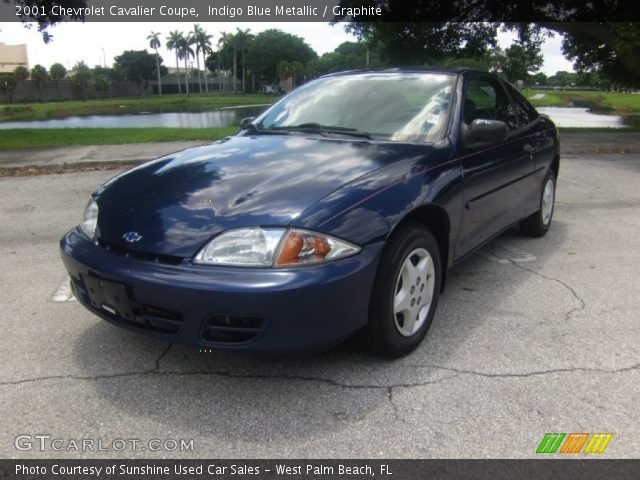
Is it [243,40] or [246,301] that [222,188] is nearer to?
[246,301]

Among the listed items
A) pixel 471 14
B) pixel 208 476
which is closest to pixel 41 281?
pixel 208 476

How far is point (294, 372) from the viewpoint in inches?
106

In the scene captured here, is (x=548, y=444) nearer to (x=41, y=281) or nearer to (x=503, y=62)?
(x=41, y=281)

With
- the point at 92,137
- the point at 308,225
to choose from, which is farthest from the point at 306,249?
the point at 92,137

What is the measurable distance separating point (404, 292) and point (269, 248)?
800 millimetres

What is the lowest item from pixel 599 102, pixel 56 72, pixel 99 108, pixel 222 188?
pixel 222 188

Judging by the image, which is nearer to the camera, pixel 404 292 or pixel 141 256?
pixel 141 256

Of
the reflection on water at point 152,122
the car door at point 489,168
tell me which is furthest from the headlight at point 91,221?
the reflection on water at point 152,122

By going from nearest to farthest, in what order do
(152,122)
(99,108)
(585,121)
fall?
1. (585,121)
2. (152,122)
3. (99,108)

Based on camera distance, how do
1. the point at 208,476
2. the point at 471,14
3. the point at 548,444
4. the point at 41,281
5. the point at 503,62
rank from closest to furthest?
the point at 208,476
the point at 548,444
the point at 41,281
the point at 471,14
the point at 503,62

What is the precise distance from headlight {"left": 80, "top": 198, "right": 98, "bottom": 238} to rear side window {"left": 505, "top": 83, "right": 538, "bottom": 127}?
3256 mm

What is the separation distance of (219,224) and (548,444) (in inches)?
64.1

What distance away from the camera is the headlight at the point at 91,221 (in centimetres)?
278

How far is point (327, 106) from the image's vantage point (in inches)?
147
